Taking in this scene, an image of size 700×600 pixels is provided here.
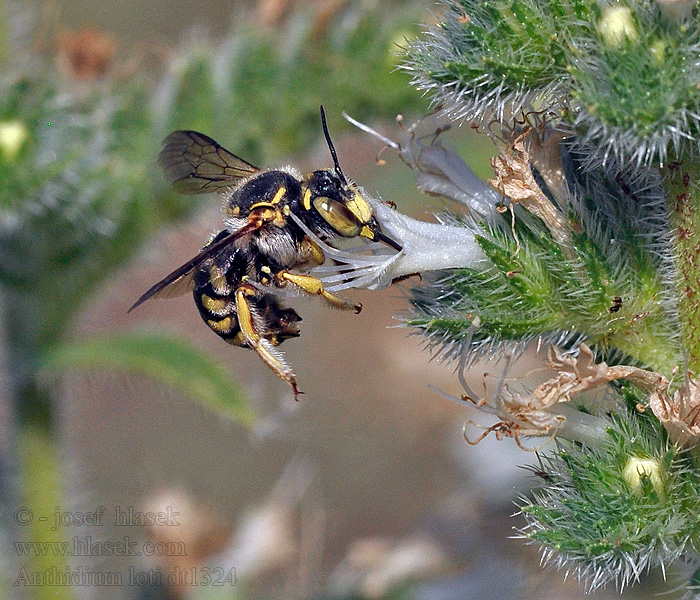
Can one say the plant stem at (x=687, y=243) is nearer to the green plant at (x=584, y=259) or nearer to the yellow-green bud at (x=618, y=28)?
the green plant at (x=584, y=259)

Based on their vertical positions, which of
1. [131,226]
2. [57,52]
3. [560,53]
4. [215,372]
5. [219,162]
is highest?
[560,53]

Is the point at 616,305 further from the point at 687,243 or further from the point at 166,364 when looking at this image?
the point at 166,364

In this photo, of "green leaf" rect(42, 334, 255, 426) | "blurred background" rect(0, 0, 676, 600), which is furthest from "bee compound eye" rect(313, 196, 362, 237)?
"green leaf" rect(42, 334, 255, 426)

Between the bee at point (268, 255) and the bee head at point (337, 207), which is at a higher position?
the bee head at point (337, 207)

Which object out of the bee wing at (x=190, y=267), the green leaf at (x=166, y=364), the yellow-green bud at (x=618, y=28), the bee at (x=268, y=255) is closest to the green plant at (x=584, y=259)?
the yellow-green bud at (x=618, y=28)

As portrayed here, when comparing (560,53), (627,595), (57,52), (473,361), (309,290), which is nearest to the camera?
(560,53)

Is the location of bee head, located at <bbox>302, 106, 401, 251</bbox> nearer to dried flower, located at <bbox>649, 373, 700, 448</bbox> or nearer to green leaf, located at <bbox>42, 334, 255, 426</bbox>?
dried flower, located at <bbox>649, 373, 700, 448</bbox>

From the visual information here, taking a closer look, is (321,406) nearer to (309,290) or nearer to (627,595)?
(627,595)

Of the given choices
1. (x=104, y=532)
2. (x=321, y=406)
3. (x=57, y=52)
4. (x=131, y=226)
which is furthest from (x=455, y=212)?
(x=321, y=406)
